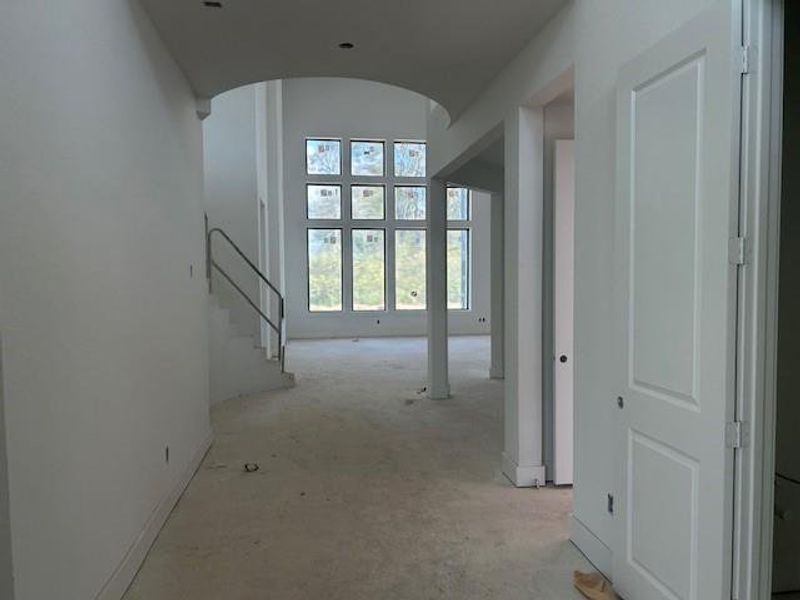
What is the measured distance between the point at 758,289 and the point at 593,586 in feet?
4.99

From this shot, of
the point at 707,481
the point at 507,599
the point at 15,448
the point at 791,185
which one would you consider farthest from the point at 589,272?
the point at 15,448

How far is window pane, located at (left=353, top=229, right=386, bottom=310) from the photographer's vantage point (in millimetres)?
13422

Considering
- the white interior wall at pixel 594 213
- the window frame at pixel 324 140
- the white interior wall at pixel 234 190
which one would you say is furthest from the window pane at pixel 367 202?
the white interior wall at pixel 594 213

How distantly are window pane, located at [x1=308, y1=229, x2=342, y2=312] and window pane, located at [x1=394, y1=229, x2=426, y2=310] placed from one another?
1.41 m

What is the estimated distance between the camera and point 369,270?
1349 centimetres

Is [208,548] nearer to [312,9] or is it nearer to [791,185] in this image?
[312,9]

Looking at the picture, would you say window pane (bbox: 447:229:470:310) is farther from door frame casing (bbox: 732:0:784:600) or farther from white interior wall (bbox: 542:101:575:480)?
door frame casing (bbox: 732:0:784:600)

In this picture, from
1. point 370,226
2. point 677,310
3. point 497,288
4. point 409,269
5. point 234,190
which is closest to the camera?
point 677,310

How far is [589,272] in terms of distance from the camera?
2.75 m

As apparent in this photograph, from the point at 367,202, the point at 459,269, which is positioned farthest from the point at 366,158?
the point at 459,269

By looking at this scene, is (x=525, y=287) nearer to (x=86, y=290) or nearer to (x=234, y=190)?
(x=86, y=290)

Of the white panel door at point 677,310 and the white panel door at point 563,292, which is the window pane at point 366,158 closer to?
Answer: the white panel door at point 563,292

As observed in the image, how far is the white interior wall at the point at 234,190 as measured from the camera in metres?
7.42

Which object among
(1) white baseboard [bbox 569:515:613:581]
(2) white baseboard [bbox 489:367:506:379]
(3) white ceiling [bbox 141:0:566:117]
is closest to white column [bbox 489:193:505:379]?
(2) white baseboard [bbox 489:367:506:379]
